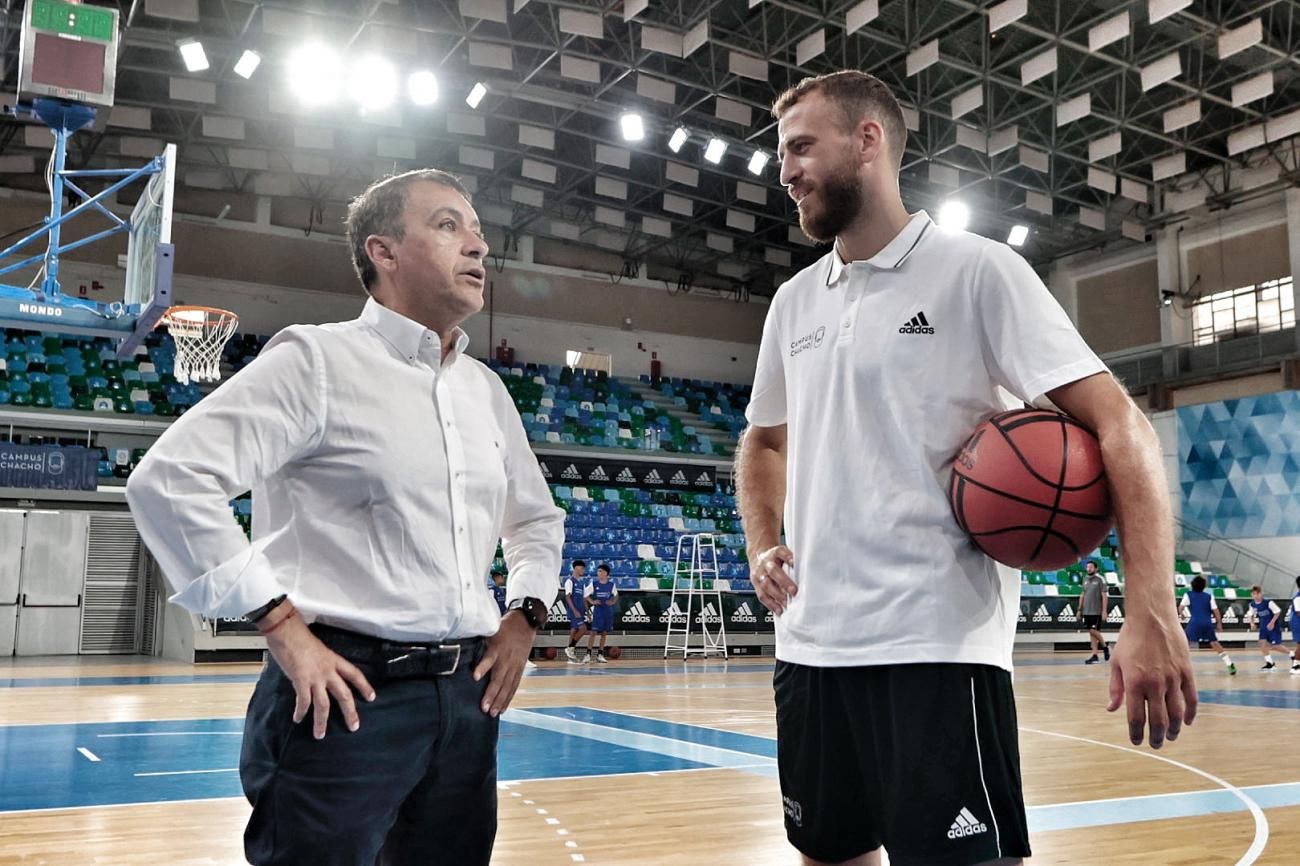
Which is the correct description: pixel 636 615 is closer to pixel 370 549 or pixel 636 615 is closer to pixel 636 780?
pixel 636 780

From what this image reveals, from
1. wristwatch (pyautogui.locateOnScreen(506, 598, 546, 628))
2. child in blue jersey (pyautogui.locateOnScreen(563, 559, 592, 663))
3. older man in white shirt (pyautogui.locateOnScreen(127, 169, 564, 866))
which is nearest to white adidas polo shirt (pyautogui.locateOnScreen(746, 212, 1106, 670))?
wristwatch (pyautogui.locateOnScreen(506, 598, 546, 628))

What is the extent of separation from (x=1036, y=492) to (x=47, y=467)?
17004mm

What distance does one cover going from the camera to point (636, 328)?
26.8 meters

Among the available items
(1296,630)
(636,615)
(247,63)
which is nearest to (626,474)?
(636,615)

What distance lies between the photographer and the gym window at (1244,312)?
22047mm

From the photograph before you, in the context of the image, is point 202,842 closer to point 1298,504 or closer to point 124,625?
point 124,625

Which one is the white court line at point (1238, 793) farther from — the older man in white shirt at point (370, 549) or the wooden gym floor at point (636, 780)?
the older man in white shirt at point (370, 549)

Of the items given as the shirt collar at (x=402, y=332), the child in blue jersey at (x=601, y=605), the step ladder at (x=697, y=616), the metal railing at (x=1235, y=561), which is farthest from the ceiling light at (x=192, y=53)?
the metal railing at (x=1235, y=561)

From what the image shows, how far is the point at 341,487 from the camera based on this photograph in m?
2.02

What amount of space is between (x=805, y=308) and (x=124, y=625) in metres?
17.7

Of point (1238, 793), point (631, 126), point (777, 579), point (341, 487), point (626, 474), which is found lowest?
point (1238, 793)

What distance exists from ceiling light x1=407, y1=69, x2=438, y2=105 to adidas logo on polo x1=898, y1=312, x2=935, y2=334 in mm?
15355

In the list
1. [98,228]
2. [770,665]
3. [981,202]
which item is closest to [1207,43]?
[981,202]

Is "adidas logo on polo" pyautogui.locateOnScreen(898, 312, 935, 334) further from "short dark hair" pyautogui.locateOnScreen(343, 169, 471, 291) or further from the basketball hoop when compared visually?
the basketball hoop
